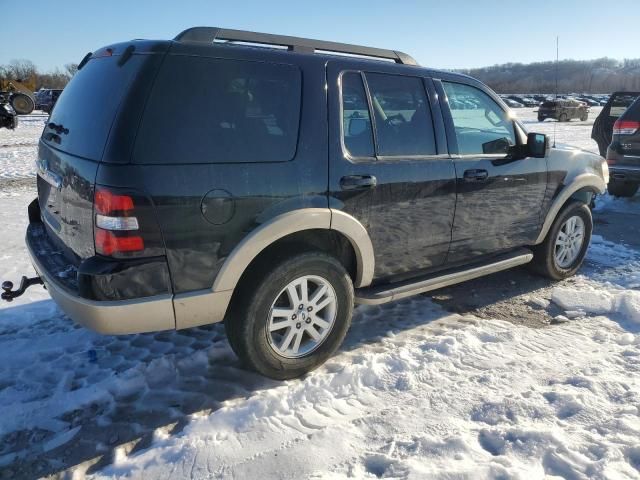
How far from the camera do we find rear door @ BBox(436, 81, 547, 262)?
371cm

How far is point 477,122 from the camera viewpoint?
13.1 ft

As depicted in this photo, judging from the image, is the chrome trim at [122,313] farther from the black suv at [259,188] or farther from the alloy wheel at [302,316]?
the alloy wheel at [302,316]

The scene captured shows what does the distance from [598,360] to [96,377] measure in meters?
3.24

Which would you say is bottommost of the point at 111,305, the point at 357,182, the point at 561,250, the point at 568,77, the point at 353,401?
the point at 353,401

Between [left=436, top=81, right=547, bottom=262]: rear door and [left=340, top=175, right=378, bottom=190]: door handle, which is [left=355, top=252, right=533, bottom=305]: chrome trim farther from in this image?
[left=340, top=175, right=378, bottom=190]: door handle

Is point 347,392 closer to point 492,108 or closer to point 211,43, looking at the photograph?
point 211,43

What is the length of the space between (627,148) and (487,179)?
4.95 meters

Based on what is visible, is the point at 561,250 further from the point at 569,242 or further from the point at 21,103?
the point at 21,103

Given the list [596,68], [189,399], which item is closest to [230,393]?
[189,399]

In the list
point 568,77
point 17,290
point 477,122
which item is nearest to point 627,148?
point 477,122

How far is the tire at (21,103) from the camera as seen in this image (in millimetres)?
19562

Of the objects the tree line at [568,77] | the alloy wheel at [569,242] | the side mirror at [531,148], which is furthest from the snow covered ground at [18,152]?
the tree line at [568,77]

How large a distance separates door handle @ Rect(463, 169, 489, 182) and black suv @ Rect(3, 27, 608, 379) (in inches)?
0.6

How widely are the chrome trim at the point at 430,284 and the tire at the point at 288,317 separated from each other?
19 centimetres
